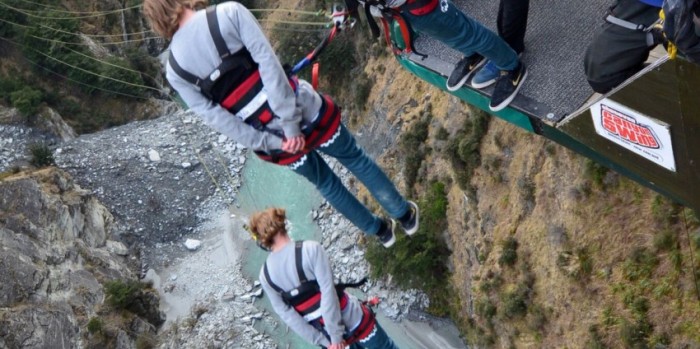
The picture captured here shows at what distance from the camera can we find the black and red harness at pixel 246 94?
416 cm

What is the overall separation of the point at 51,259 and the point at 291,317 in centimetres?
1441

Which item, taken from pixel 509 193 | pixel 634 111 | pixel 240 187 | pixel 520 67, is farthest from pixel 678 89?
pixel 240 187

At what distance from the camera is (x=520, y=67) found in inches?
226

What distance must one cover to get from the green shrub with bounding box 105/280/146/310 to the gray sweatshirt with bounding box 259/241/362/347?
13.3 meters

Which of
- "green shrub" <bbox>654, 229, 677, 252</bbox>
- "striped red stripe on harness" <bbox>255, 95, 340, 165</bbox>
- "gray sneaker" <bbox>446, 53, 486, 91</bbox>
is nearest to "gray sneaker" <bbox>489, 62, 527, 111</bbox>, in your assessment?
"gray sneaker" <bbox>446, 53, 486, 91</bbox>

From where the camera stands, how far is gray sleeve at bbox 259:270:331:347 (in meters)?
5.18

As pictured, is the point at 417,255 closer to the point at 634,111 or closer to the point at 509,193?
the point at 509,193

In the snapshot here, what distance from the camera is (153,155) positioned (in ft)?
77.0

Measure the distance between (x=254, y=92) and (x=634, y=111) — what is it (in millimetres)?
2686

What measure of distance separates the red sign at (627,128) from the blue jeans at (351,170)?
1696 millimetres

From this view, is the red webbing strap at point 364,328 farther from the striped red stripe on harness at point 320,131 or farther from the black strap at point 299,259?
the striped red stripe on harness at point 320,131

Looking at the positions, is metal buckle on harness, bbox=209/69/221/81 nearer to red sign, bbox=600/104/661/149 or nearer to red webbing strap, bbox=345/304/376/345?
red webbing strap, bbox=345/304/376/345

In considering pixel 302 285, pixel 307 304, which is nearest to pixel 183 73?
pixel 302 285

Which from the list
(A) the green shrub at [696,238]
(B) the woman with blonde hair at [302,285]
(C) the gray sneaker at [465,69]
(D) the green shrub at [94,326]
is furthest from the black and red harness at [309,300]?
(D) the green shrub at [94,326]
